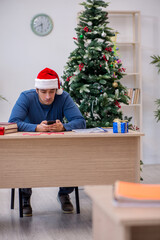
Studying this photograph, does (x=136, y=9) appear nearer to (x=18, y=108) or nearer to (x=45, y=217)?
(x=18, y=108)

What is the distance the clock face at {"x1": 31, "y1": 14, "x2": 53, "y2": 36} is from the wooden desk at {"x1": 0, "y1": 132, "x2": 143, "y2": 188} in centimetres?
324

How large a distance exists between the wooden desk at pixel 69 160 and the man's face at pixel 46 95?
50 centimetres

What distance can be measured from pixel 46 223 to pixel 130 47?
3.75 m

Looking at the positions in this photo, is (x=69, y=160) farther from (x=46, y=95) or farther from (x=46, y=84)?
(x=46, y=84)

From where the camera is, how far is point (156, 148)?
633 cm

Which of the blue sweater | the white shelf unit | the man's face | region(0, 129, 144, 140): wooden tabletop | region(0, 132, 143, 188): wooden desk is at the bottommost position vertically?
region(0, 132, 143, 188): wooden desk

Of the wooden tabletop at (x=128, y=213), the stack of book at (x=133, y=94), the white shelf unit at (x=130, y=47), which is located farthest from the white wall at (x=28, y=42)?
the wooden tabletop at (x=128, y=213)

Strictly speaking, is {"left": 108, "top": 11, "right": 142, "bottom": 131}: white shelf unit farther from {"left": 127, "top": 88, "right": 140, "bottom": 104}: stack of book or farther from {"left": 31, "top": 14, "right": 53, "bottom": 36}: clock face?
{"left": 31, "top": 14, "right": 53, "bottom": 36}: clock face

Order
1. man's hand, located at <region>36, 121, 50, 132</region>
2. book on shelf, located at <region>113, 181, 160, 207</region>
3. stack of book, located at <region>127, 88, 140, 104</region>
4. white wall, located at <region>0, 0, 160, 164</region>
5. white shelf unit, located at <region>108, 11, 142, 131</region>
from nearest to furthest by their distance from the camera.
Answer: book on shelf, located at <region>113, 181, 160, 207</region>
man's hand, located at <region>36, 121, 50, 132</region>
white wall, located at <region>0, 0, 160, 164</region>
stack of book, located at <region>127, 88, 140, 104</region>
white shelf unit, located at <region>108, 11, 142, 131</region>

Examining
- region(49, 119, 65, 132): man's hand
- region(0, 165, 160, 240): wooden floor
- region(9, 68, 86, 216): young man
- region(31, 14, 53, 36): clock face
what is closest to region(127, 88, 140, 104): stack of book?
region(31, 14, 53, 36): clock face

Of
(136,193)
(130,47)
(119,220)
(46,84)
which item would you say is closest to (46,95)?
(46,84)

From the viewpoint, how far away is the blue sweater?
131 inches

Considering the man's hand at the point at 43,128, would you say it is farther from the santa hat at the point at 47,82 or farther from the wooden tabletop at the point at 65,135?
the santa hat at the point at 47,82

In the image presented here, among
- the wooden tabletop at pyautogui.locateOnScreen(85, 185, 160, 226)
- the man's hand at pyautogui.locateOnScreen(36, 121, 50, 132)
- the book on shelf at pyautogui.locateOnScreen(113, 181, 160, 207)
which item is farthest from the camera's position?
the man's hand at pyautogui.locateOnScreen(36, 121, 50, 132)
